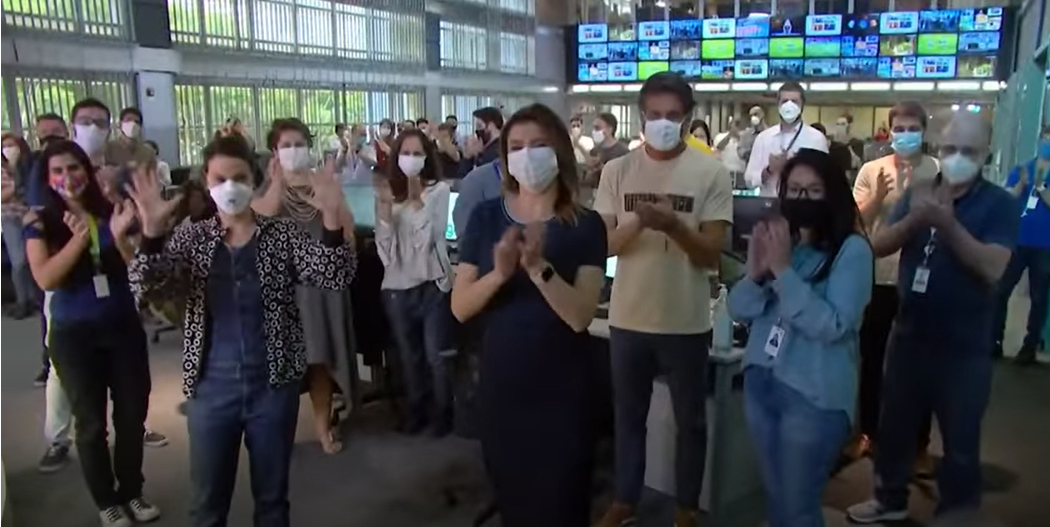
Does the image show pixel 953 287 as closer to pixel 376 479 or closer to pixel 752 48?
pixel 376 479

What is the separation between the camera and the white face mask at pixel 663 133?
2738 millimetres

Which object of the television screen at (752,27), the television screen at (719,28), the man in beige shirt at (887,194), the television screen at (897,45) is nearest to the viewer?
the man in beige shirt at (887,194)

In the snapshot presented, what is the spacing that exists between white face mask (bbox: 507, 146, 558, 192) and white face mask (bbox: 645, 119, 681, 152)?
724 millimetres

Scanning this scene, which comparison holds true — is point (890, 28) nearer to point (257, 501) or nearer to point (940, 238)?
point (940, 238)

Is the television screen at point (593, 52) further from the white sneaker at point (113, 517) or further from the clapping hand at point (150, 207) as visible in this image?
the clapping hand at point (150, 207)

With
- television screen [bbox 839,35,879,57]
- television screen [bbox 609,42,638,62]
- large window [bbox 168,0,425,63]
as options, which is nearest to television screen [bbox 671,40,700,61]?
television screen [bbox 609,42,638,62]

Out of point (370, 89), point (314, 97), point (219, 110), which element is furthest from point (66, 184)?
point (370, 89)

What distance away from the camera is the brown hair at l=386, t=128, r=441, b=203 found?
397cm

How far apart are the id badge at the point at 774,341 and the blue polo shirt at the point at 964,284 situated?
80 cm

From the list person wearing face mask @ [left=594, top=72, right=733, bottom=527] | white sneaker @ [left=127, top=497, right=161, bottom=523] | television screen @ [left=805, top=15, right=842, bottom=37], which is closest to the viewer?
person wearing face mask @ [left=594, top=72, right=733, bottom=527]

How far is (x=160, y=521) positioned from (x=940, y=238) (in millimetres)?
3003

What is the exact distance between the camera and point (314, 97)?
1054 centimetres

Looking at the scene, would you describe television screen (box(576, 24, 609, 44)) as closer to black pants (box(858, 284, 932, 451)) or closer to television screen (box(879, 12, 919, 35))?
television screen (box(879, 12, 919, 35))

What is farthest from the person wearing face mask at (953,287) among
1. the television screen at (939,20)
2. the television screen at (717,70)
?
the television screen at (717,70)
